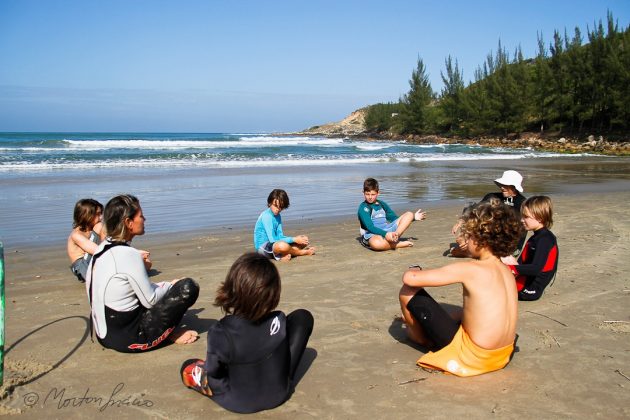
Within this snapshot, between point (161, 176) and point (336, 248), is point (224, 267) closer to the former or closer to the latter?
point (336, 248)

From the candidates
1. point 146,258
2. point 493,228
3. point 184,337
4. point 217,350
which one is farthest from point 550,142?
point 217,350

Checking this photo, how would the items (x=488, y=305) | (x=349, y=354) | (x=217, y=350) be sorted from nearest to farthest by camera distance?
(x=217, y=350)
(x=488, y=305)
(x=349, y=354)

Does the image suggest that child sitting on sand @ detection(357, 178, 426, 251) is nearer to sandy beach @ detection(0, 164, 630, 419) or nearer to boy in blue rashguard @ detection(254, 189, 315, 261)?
sandy beach @ detection(0, 164, 630, 419)

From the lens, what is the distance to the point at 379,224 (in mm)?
7715

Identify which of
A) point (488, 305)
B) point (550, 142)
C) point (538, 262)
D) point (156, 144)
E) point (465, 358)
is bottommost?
point (465, 358)

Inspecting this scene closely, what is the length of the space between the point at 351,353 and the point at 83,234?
3.50 m

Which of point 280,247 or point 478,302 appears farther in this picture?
A: point 280,247

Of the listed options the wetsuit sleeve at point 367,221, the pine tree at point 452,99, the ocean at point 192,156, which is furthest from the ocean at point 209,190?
the pine tree at point 452,99

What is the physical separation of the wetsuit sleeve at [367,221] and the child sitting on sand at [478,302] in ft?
12.5

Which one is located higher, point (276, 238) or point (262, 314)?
point (262, 314)

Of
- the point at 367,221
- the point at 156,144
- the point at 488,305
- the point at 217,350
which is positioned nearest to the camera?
the point at 217,350

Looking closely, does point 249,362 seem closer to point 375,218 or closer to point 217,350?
point 217,350

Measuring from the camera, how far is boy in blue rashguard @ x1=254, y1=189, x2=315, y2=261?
687cm

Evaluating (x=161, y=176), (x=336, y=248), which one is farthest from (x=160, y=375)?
(x=161, y=176)
